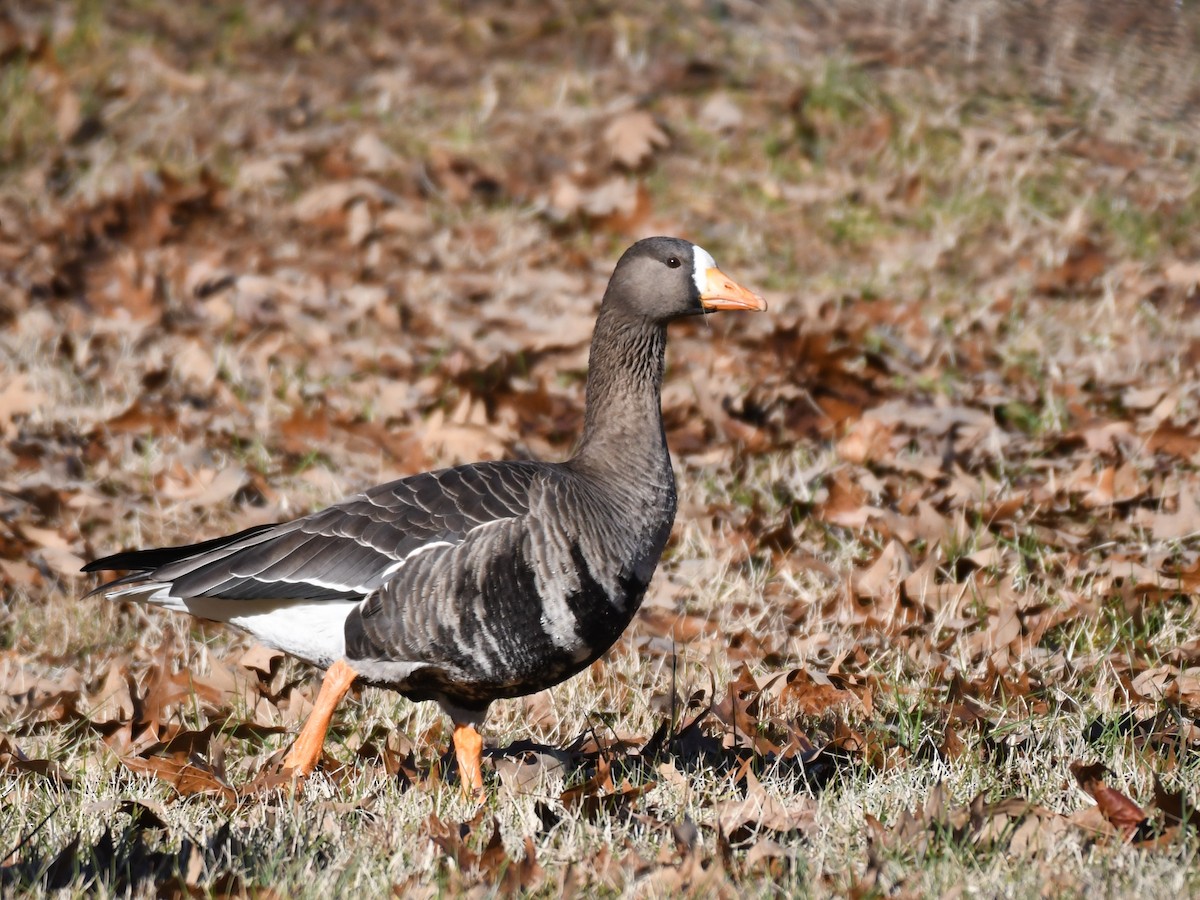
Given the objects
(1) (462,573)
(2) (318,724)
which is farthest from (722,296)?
(2) (318,724)

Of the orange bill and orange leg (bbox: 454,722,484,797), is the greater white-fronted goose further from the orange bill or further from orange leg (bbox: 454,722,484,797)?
the orange bill

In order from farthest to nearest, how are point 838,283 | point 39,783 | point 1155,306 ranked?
point 838,283
point 1155,306
point 39,783

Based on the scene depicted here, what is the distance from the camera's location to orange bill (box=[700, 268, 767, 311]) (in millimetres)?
5344

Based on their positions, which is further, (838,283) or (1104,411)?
(838,283)

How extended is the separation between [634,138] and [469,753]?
7.03 metres

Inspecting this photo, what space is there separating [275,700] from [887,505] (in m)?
2.99

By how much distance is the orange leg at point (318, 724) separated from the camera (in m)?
4.75

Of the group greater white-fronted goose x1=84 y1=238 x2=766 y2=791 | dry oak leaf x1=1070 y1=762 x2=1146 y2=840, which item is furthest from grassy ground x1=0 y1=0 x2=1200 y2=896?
greater white-fronted goose x1=84 y1=238 x2=766 y2=791

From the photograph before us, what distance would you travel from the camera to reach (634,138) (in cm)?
1098

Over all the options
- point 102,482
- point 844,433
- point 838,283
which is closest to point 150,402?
point 102,482

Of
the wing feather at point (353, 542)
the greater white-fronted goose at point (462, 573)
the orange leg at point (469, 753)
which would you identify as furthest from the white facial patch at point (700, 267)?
the orange leg at point (469, 753)

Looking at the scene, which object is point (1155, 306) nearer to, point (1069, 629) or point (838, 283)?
point (838, 283)

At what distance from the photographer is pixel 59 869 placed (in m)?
3.69

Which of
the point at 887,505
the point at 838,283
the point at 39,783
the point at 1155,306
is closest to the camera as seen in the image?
the point at 39,783
